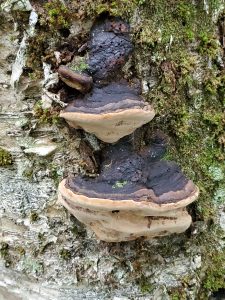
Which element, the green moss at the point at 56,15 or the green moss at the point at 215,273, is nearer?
the green moss at the point at 56,15

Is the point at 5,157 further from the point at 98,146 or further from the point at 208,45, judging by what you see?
the point at 208,45

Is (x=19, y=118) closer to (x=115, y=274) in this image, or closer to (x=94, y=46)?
(x=94, y=46)

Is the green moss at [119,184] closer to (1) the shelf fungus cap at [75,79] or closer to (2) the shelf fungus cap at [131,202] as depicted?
(2) the shelf fungus cap at [131,202]

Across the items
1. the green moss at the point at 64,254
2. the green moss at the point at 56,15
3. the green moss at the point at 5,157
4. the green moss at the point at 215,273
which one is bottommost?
the green moss at the point at 215,273

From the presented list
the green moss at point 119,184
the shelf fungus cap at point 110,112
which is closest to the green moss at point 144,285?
the green moss at point 119,184

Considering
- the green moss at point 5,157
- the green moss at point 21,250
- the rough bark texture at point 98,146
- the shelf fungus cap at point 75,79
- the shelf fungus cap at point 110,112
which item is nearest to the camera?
the shelf fungus cap at point 110,112

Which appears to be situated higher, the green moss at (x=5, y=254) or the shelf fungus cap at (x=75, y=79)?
the shelf fungus cap at (x=75, y=79)
